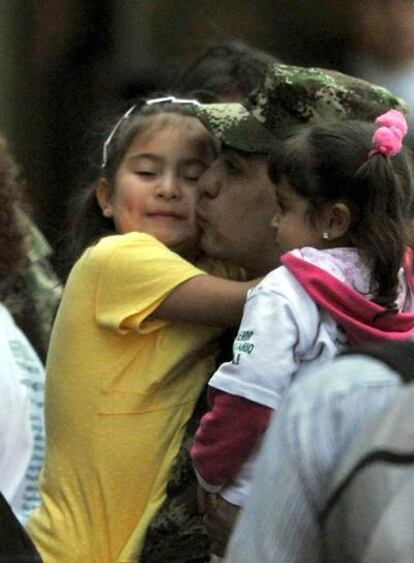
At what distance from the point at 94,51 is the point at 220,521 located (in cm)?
435

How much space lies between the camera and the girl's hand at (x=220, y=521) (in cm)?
342

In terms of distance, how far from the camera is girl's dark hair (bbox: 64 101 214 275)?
4.04 m

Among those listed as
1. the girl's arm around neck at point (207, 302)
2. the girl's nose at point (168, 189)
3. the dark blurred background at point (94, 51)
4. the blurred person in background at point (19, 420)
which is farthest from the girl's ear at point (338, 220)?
the dark blurred background at point (94, 51)

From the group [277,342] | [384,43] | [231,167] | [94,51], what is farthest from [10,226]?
[384,43]

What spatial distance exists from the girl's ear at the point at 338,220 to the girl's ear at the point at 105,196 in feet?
2.50

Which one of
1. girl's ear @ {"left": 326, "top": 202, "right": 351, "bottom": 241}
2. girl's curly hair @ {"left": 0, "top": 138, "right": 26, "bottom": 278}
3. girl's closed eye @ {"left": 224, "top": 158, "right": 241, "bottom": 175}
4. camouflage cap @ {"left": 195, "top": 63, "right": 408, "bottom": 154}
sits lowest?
girl's curly hair @ {"left": 0, "top": 138, "right": 26, "bottom": 278}

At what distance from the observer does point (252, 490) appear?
1922 millimetres

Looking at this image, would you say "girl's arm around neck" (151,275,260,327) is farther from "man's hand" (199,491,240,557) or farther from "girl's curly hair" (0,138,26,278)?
"girl's curly hair" (0,138,26,278)

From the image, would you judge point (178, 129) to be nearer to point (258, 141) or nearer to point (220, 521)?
point (258, 141)

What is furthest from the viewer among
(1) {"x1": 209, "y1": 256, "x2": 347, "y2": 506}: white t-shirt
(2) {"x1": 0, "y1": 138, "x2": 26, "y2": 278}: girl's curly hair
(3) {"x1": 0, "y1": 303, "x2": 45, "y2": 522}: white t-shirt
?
(2) {"x1": 0, "y1": 138, "x2": 26, "y2": 278}: girl's curly hair

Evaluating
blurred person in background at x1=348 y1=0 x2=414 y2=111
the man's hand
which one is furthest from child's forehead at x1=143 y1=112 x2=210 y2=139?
blurred person in background at x1=348 y1=0 x2=414 y2=111

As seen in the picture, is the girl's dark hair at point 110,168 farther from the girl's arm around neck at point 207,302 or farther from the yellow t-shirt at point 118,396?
the girl's arm around neck at point 207,302

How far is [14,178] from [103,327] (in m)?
1.08

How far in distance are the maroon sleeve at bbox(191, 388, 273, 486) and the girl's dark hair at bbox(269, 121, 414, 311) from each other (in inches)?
14.0
